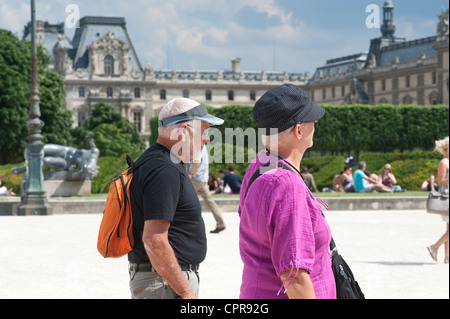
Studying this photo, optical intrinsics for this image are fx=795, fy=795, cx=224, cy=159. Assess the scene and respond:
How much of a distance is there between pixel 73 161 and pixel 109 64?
72.7m

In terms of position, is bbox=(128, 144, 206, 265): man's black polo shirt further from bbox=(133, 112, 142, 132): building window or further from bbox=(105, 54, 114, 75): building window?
bbox=(133, 112, 142, 132): building window

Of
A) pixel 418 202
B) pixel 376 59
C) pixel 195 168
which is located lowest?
pixel 418 202

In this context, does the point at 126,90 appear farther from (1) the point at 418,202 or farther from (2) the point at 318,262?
(2) the point at 318,262

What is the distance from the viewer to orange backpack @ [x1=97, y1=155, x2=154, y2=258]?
2576 millimetres

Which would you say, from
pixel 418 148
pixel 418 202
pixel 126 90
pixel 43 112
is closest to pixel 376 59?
pixel 126 90

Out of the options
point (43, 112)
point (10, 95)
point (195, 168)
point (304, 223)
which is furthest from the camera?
point (43, 112)

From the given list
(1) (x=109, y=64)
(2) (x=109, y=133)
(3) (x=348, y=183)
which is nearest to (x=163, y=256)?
(3) (x=348, y=183)

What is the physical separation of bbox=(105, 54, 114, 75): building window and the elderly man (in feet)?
282

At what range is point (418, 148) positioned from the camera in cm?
4194

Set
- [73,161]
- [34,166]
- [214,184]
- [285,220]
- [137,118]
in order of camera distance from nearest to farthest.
→ [285,220]
[34,166]
[73,161]
[214,184]
[137,118]

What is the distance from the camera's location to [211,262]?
7766 millimetres

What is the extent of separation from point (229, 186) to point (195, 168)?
8.09 m

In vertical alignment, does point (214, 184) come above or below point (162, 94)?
below

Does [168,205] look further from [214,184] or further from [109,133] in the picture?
[109,133]
